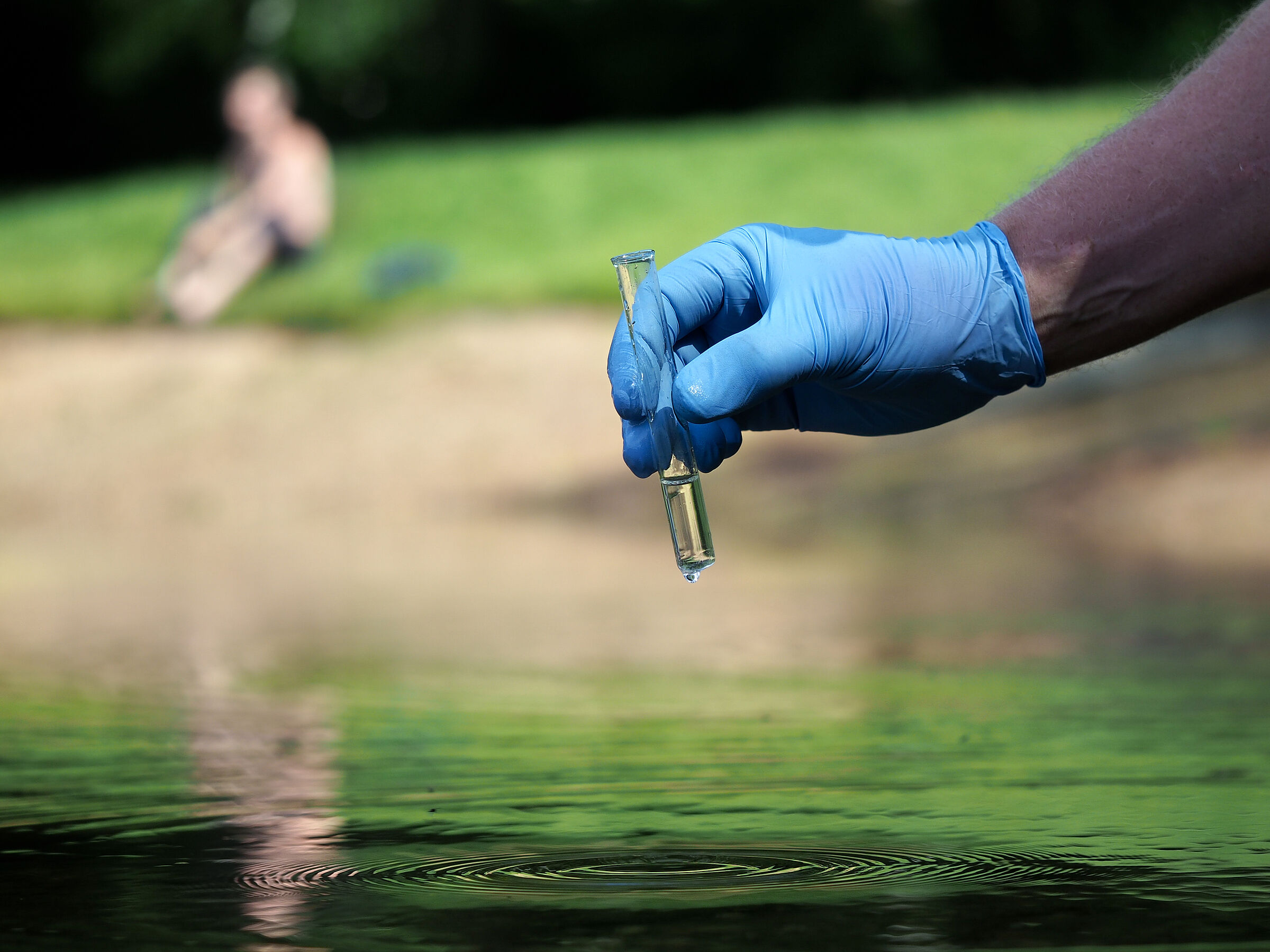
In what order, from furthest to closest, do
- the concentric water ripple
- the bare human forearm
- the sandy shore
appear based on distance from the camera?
the sandy shore
the bare human forearm
the concentric water ripple

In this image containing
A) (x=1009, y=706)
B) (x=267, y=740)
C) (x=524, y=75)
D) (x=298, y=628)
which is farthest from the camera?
(x=524, y=75)

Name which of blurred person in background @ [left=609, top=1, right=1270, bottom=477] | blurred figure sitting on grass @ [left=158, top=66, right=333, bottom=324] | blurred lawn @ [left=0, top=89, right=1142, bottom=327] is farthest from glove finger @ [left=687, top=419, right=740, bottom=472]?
blurred figure sitting on grass @ [left=158, top=66, right=333, bottom=324]

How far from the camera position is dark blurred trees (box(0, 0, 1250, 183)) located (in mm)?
16141

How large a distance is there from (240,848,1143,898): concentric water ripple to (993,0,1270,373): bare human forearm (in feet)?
2.07

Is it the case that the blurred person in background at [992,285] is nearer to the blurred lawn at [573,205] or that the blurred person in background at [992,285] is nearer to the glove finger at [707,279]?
the glove finger at [707,279]

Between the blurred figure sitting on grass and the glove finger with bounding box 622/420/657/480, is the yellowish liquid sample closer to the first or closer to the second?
the glove finger with bounding box 622/420/657/480

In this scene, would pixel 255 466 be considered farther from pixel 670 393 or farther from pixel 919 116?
pixel 670 393

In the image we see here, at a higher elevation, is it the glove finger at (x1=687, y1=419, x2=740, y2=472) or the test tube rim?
the test tube rim

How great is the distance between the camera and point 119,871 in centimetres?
161

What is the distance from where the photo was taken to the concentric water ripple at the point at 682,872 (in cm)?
150

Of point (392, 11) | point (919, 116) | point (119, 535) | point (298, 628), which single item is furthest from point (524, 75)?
point (298, 628)

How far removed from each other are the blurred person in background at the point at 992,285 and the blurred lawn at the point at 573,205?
29.1 feet

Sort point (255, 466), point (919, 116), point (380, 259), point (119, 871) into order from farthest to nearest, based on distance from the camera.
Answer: point (919, 116), point (380, 259), point (255, 466), point (119, 871)

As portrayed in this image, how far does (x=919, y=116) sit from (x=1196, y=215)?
11842 mm
